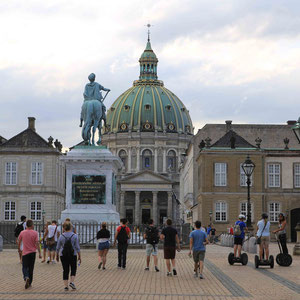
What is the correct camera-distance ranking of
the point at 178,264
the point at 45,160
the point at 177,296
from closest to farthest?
the point at 177,296 < the point at 178,264 < the point at 45,160

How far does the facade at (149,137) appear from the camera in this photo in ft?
563

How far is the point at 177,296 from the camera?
17078mm

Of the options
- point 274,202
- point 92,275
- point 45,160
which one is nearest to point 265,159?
point 274,202

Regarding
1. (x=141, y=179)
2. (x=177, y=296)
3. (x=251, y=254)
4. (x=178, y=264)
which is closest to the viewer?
(x=177, y=296)

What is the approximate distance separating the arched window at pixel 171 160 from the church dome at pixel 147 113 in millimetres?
6390

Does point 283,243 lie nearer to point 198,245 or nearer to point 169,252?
point 169,252

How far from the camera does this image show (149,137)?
7416 inches

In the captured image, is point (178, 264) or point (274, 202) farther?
point (274, 202)

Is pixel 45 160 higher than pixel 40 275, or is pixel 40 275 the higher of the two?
pixel 45 160

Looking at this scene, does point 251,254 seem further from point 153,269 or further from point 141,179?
point 141,179

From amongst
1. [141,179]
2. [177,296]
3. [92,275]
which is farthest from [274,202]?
[141,179]

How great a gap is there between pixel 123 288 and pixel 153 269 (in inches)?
252

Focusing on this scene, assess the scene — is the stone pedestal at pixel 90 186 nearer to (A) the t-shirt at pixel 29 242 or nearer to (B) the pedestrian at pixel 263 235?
(B) the pedestrian at pixel 263 235

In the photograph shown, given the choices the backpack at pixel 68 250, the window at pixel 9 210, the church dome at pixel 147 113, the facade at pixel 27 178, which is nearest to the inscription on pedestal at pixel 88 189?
the backpack at pixel 68 250
